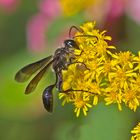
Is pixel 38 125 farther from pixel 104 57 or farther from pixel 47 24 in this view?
pixel 104 57

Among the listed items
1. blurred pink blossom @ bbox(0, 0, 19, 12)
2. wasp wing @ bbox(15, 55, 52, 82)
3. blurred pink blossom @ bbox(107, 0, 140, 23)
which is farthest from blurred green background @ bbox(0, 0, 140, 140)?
wasp wing @ bbox(15, 55, 52, 82)

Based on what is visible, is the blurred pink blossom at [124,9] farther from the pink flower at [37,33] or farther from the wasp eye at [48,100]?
the wasp eye at [48,100]

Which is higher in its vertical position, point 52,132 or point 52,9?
point 52,9

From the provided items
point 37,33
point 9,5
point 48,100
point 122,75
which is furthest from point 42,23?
point 122,75

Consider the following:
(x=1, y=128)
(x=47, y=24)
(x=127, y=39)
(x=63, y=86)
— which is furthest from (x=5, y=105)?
(x=63, y=86)

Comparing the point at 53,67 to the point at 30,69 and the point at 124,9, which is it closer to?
the point at 30,69

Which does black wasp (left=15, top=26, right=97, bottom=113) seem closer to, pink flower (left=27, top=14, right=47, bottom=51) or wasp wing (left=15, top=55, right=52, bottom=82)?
wasp wing (left=15, top=55, right=52, bottom=82)
